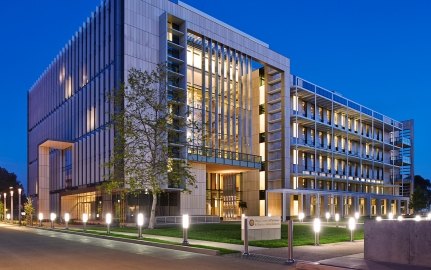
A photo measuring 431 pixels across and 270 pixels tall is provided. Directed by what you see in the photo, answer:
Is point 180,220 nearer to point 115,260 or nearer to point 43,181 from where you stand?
point 43,181

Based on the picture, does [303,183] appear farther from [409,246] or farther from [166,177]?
[409,246]

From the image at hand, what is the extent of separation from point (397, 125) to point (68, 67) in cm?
5877

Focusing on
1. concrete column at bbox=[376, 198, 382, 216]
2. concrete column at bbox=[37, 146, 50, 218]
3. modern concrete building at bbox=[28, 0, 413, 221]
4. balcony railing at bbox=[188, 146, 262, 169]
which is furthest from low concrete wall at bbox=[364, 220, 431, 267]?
concrete column at bbox=[376, 198, 382, 216]

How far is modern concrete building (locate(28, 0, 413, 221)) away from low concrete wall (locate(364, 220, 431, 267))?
27688 millimetres

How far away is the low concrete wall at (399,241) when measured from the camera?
13.2 meters

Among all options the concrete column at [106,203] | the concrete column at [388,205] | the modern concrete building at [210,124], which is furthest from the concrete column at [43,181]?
the concrete column at [388,205]

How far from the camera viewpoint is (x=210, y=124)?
52406mm

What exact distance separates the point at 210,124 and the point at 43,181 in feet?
82.6

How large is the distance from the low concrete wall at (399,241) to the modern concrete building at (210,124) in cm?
2769

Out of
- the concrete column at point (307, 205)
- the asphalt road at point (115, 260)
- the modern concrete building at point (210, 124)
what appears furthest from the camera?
the concrete column at point (307, 205)

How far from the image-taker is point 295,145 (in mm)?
62594

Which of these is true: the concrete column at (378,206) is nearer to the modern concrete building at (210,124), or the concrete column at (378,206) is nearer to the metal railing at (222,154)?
the modern concrete building at (210,124)

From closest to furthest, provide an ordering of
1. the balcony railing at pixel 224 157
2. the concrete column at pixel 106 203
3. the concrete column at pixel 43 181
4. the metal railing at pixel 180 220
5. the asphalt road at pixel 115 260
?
the asphalt road at pixel 115 260
the metal railing at pixel 180 220
the balcony railing at pixel 224 157
the concrete column at pixel 106 203
the concrete column at pixel 43 181

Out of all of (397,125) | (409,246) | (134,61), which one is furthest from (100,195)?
(397,125)
